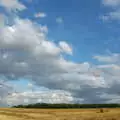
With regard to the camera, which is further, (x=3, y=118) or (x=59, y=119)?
(x=59, y=119)

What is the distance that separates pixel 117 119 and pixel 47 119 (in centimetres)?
1233

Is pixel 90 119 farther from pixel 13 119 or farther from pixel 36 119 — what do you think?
pixel 13 119

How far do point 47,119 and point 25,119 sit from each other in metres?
4.38

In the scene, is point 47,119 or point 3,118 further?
point 47,119

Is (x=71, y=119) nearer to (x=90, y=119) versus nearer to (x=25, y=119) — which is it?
(x=90, y=119)

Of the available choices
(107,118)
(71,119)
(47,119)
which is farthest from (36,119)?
(107,118)

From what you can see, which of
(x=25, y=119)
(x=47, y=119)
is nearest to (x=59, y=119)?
(x=47, y=119)

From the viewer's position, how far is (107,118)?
2574 inches

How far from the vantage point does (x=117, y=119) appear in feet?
210

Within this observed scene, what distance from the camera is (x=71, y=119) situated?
65750 millimetres

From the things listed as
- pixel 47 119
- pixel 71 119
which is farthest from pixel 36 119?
pixel 71 119

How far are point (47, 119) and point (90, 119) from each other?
7639 millimetres

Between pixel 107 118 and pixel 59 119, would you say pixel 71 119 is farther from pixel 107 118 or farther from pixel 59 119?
pixel 107 118

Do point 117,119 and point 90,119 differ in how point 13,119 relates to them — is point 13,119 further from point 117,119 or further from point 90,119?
point 117,119
